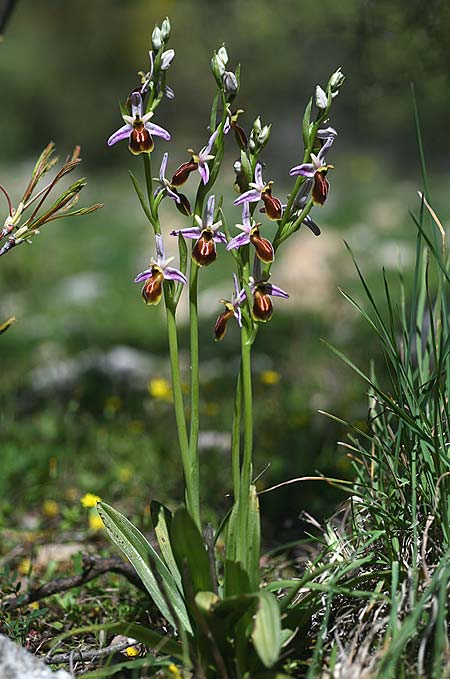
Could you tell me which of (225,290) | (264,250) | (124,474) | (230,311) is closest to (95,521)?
(124,474)

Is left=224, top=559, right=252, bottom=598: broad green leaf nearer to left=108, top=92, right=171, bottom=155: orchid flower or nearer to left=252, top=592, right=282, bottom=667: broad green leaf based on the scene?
left=252, top=592, right=282, bottom=667: broad green leaf

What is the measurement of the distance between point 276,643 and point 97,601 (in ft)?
3.25

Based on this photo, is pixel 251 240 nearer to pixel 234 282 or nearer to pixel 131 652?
pixel 234 282

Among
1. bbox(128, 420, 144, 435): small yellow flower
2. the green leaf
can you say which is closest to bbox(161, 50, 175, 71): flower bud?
the green leaf

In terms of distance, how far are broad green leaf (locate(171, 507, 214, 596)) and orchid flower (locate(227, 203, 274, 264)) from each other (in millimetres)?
485

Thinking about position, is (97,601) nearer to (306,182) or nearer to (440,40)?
(306,182)

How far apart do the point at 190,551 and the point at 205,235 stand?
599 millimetres

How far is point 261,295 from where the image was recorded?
57.7 inches

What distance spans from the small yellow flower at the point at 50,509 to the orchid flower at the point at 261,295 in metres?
1.65

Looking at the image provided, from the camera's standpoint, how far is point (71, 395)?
3.87 metres

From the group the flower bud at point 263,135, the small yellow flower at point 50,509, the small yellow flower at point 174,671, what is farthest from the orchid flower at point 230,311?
the small yellow flower at point 50,509

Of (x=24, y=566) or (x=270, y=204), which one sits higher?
(x=270, y=204)

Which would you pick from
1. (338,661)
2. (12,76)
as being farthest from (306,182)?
(12,76)

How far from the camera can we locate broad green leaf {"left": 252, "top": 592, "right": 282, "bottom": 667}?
1291 mm
